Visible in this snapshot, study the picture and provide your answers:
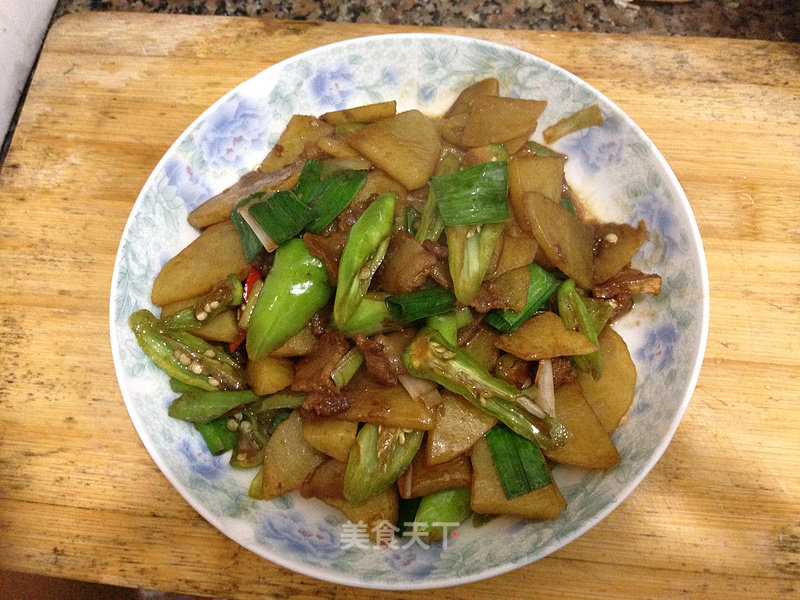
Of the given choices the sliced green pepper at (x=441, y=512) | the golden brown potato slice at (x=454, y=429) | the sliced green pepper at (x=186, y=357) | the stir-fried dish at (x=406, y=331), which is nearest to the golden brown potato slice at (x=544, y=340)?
the stir-fried dish at (x=406, y=331)

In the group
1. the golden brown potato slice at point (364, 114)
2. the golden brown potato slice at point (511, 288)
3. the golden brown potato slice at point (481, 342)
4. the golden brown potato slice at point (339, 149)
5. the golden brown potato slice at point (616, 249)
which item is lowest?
the golden brown potato slice at point (481, 342)

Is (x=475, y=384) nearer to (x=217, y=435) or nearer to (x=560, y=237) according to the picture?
(x=560, y=237)

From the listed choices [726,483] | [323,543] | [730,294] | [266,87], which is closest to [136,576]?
[323,543]

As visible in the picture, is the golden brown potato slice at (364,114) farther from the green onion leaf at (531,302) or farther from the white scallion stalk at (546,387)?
the white scallion stalk at (546,387)

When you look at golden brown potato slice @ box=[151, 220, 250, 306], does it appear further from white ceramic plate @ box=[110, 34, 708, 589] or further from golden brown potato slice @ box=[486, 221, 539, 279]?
golden brown potato slice @ box=[486, 221, 539, 279]

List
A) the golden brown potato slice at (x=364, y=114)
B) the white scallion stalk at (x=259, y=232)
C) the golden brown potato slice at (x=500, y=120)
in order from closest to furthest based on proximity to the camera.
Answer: the white scallion stalk at (x=259, y=232)
the golden brown potato slice at (x=500, y=120)
the golden brown potato slice at (x=364, y=114)

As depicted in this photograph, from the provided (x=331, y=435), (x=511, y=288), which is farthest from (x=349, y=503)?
(x=511, y=288)
